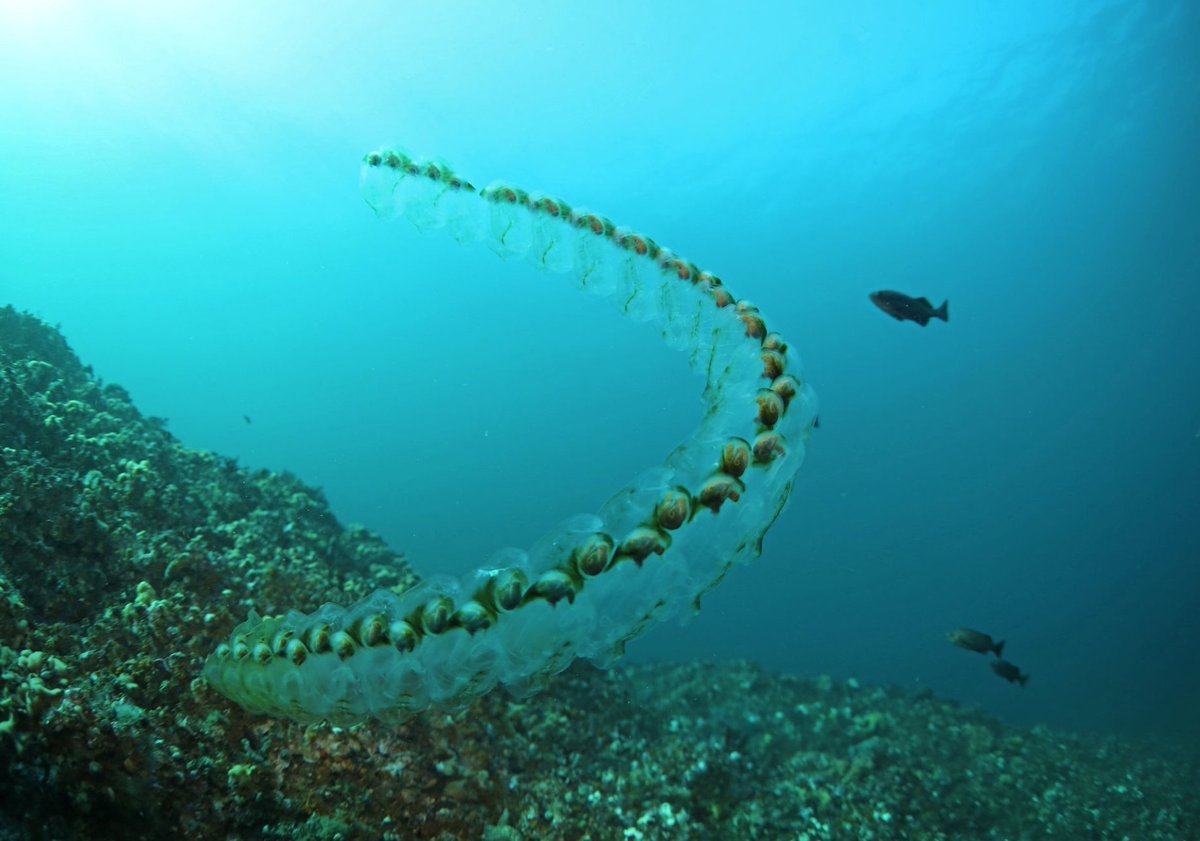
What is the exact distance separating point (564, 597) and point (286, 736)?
2.21 meters

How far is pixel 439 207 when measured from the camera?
5047 mm

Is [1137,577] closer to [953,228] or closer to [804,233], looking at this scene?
[953,228]

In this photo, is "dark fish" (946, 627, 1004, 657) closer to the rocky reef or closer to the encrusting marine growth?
the rocky reef

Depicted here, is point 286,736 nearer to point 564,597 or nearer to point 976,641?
point 564,597

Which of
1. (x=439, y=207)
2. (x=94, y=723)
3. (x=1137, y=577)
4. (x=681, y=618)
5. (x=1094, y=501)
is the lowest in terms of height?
(x=94, y=723)

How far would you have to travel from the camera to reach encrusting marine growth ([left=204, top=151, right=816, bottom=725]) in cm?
257

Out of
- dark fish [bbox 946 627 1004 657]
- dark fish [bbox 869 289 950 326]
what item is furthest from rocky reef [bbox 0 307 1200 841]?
dark fish [bbox 869 289 950 326]

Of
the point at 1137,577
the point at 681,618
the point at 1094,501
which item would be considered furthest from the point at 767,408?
the point at 1094,501

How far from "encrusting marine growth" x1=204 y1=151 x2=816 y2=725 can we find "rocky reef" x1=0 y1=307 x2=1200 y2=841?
1.49ft

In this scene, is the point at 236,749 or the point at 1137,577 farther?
the point at 1137,577

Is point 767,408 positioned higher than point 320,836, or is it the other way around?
point 767,408

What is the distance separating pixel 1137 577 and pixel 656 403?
54.2 meters

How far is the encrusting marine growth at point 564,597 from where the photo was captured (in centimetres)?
257

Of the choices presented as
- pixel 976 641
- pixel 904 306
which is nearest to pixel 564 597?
pixel 904 306
